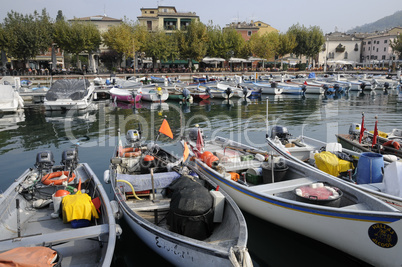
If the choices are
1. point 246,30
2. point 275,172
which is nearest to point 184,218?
point 275,172

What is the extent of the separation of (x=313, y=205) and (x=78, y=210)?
5102 millimetres

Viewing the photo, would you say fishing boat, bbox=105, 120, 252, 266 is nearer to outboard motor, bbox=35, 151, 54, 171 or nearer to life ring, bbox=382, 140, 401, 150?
outboard motor, bbox=35, 151, 54, 171

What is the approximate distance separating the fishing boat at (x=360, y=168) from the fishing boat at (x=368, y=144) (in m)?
1.31

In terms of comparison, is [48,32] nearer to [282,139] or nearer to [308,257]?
[282,139]

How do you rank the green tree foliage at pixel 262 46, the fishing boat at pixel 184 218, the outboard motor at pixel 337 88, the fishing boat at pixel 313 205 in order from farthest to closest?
the green tree foliage at pixel 262 46 < the outboard motor at pixel 337 88 < the fishing boat at pixel 313 205 < the fishing boat at pixel 184 218

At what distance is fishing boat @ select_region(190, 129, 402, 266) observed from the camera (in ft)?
19.1

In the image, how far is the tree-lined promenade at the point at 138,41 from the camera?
148 ft

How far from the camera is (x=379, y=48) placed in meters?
81.7

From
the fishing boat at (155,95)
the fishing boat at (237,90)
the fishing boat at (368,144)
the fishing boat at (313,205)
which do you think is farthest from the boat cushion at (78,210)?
the fishing boat at (237,90)

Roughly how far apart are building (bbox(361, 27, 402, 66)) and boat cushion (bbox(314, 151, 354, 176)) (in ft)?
260

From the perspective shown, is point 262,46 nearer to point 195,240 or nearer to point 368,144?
point 368,144

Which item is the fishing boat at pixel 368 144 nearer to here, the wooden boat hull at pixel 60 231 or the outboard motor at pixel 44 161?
the wooden boat hull at pixel 60 231

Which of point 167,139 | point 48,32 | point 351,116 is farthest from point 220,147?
point 48,32

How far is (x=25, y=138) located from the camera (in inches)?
729
